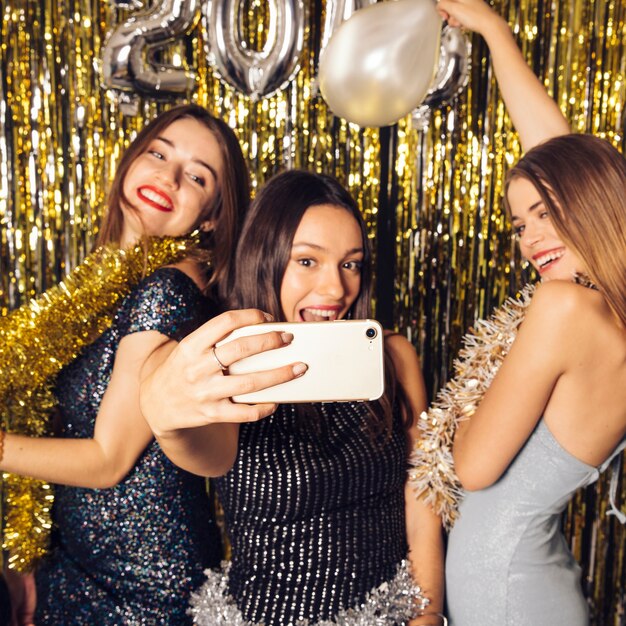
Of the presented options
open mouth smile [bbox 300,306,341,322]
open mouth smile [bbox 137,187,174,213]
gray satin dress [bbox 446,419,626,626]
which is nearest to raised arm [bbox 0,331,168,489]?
open mouth smile [bbox 300,306,341,322]

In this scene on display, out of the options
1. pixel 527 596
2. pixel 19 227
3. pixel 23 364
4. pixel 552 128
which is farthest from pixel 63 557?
pixel 552 128

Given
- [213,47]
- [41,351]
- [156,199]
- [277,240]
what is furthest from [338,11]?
[41,351]

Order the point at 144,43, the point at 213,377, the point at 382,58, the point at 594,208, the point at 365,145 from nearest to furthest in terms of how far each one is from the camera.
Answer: the point at 213,377, the point at 594,208, the point at 382,58, the point at 144,43, the point at 365,145

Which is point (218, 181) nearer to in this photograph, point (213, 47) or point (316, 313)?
point (316, 313)

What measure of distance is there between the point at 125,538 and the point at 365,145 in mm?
1417

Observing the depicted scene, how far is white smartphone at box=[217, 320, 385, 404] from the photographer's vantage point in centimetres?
73

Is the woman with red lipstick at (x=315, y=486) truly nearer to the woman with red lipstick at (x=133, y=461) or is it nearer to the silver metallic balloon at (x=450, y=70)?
the woman with red lipstick at (x=133, y=461)

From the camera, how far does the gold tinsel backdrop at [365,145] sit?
215 centimetres

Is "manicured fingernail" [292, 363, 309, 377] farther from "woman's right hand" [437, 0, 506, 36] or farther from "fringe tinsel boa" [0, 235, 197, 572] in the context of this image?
"woman's right hand" [437, 0, 506, 36]

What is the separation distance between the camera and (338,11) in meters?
1.97

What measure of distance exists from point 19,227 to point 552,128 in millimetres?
1583

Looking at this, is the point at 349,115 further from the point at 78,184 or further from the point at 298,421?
the point at 78,184

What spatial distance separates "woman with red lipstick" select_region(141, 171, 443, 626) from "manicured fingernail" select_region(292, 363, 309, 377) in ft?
1.05

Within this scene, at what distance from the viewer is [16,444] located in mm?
1229
